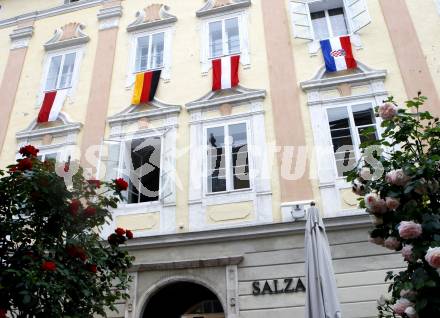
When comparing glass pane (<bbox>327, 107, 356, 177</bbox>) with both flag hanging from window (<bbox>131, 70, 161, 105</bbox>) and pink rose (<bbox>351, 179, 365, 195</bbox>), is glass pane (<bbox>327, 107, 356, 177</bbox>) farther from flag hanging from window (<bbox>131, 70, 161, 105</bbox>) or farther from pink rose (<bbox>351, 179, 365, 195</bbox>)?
flag hanging from window (<bbox>131, 70, 161, 105</bbox>)

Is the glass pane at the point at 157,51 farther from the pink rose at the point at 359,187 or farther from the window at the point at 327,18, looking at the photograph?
the pink rose at the point at 359,187

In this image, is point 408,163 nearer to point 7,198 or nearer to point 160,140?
point 7,198

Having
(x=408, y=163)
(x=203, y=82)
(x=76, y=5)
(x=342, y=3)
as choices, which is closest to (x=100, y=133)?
(x=203, y=82)

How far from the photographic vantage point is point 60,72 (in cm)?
1245

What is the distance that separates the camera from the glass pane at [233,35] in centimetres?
1125

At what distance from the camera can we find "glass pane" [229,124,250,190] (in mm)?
9234

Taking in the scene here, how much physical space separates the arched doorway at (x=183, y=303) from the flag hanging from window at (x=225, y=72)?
15.6 ft

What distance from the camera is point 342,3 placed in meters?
11.6

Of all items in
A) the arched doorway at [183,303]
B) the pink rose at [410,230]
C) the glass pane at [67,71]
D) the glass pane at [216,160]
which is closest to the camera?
the pink rose at [410,230]

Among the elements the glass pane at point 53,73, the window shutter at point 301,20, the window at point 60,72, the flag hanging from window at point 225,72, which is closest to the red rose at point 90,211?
the flag hanging from window at point 225,72

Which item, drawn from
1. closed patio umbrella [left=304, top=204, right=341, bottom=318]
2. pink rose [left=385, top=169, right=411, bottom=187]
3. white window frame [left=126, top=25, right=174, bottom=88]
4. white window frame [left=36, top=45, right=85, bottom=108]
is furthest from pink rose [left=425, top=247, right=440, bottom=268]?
white window frame [left=36, top=45, right=85, bottom=108]

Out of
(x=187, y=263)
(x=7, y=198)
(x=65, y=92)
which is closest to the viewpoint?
(x=7, y=198)

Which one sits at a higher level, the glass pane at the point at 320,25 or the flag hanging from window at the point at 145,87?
the glass pane at the point at 320,25

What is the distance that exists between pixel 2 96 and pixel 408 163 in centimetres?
1171
